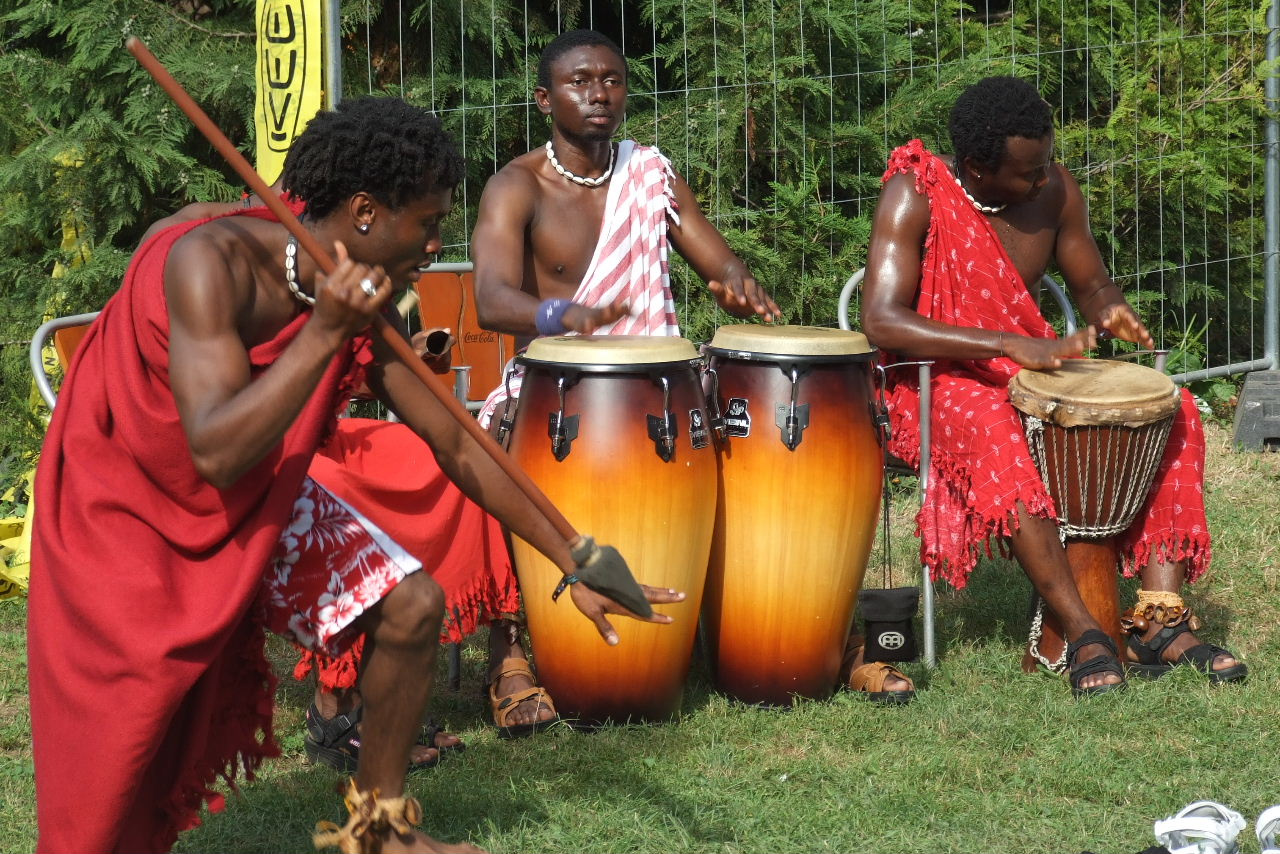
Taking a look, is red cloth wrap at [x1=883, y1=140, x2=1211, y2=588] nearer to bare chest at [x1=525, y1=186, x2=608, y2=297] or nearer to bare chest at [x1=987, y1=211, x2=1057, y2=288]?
bare chest at [x1=987, y1=211, x2=1057, y2=288]

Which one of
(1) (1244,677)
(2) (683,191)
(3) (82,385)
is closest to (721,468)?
(2) (683,191)

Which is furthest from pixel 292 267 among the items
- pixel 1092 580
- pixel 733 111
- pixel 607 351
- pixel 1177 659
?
pixel 733 111

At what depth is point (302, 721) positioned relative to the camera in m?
4.42

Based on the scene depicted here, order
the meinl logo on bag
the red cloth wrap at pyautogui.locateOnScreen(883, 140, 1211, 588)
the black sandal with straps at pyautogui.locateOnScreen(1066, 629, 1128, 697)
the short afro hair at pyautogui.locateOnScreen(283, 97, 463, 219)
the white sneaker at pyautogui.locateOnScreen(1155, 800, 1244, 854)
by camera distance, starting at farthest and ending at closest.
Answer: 1. the red cloth wrap at pyautogui.locateOnScreen(883, 140, 1211, 588)
2. the black sandal with straps at pyautogui.locateOnScreen(1066, 629, 1128, 697)
3. the meinl logo on bag
4. the white sneaker at pyautogui.locateOnScreen(1155, 800, 1244, 854)
5. the short afro hair at pyautogui.locateOnScreen(283, 97, 463, 219)

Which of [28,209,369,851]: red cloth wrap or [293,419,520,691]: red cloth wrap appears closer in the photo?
[28,209,369,851]: red cloth wrap

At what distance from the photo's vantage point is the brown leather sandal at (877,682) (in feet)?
14.9

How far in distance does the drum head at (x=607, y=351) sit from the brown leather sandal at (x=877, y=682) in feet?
3.68

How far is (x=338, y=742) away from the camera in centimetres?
406

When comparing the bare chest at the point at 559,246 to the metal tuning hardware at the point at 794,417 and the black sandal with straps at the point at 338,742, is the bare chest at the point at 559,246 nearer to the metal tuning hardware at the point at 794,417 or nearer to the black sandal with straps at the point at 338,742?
the metal tuning hardware at the point at 794,417

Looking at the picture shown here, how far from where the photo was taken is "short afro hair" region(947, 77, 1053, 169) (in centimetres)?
476

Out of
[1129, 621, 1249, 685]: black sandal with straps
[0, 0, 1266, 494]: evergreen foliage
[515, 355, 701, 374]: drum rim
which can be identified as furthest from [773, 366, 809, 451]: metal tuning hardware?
[0, 0, 1266, 494]: evergreen foliage

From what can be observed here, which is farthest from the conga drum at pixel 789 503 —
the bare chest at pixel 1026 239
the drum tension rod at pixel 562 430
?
the bare chest at pixel 1026 239

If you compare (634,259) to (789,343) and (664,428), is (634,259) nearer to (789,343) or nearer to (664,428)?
(789,343)

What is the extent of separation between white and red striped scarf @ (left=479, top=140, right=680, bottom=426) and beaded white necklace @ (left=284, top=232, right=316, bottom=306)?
67.9 inches
